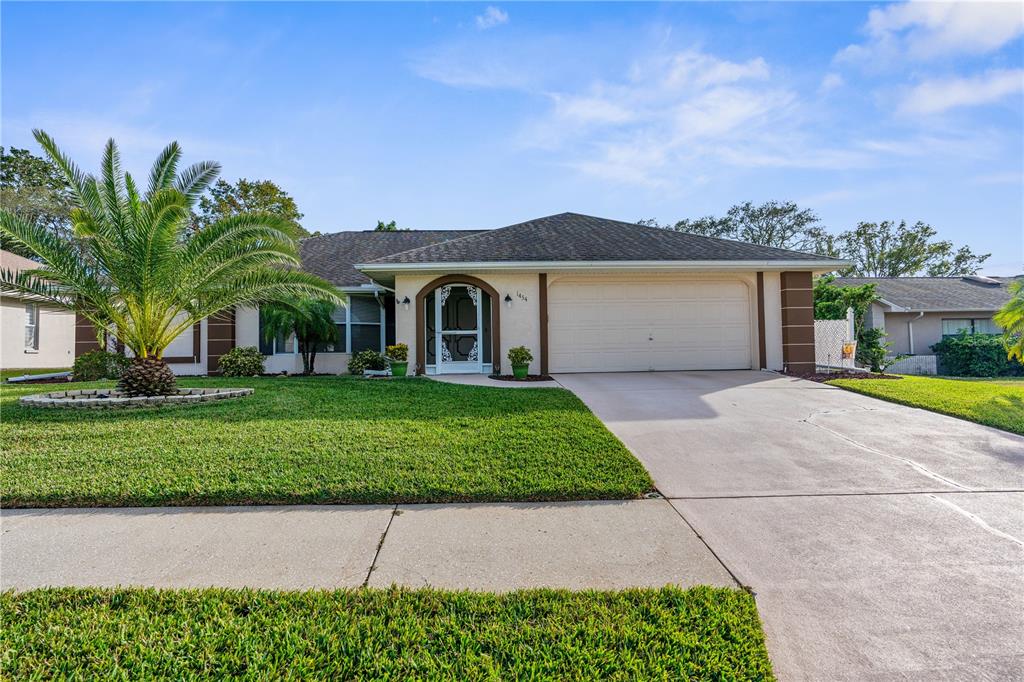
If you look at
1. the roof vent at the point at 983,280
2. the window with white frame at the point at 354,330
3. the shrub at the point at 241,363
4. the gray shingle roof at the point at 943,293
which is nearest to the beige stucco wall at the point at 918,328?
the gray shingle roof at the point at 943,293

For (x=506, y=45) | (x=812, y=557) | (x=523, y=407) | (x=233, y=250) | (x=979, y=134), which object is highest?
(x=506, y=45)

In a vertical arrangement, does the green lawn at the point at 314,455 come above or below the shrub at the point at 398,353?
below

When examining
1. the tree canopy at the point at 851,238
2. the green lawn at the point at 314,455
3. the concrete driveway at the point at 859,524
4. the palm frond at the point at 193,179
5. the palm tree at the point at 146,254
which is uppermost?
the tree canopy at the point at 851,238

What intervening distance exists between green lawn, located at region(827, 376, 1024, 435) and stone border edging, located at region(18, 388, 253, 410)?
11.7m

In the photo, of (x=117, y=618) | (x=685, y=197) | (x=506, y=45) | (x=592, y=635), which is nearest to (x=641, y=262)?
(x=506, y=45)

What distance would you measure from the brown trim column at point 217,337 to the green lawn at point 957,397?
15.1 meters

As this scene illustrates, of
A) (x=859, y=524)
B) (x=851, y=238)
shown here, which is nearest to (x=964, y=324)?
(x=851, y=238)

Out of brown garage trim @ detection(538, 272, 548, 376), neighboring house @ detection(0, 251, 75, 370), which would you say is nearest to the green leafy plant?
brown garage trim @ detection(538, 272, 548, 376)

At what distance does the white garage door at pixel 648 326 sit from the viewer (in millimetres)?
12289

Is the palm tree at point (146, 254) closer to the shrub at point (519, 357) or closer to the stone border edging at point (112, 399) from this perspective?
the stone border edging at point (112, 399)

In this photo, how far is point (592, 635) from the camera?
2.17 meters

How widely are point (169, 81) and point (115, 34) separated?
40.1 inches

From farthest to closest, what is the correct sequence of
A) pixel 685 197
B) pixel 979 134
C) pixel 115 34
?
pixel 685 197, pixel 979 134, pixel 115 34

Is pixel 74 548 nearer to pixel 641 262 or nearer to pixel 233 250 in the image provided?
pixel 233 250
